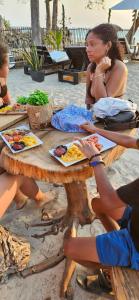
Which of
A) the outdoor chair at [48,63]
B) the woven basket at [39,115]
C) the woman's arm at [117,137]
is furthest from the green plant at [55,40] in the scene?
the woman's arm at [117,137]

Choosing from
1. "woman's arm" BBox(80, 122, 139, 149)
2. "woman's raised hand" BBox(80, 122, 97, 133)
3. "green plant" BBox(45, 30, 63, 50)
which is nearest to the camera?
"woman's arm" BBox(80, 122, 139, 149)

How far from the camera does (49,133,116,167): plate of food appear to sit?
5.24 ft

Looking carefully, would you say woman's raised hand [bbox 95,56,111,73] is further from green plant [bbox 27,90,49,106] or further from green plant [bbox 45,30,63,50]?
green plant [bbox 45,30,63,50]

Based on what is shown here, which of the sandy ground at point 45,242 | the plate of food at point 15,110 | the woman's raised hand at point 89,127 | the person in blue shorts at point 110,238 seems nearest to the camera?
the person in blue shorts at point 110,238

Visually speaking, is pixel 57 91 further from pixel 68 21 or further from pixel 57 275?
pixel 68 21

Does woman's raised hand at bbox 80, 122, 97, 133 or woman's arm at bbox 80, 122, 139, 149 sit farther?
woman's raised hand at bbox 80, 122, 97, 133

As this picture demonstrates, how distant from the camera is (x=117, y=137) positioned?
5.84 feet

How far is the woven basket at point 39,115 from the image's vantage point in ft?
6.17

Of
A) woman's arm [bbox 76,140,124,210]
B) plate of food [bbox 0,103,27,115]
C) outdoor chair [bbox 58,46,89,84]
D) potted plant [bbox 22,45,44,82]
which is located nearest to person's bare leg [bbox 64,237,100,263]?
woman's arm [bbox 76,140,124,210]

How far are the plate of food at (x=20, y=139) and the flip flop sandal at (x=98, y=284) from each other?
1.00 m

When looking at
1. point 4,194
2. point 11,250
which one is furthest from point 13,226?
point 4,194

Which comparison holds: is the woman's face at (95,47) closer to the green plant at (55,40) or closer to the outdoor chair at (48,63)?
the outdoor chair at (48,63)

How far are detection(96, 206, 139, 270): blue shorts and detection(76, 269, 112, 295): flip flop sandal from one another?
1.51ft

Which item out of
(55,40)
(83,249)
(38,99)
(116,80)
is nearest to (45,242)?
(83,249)
